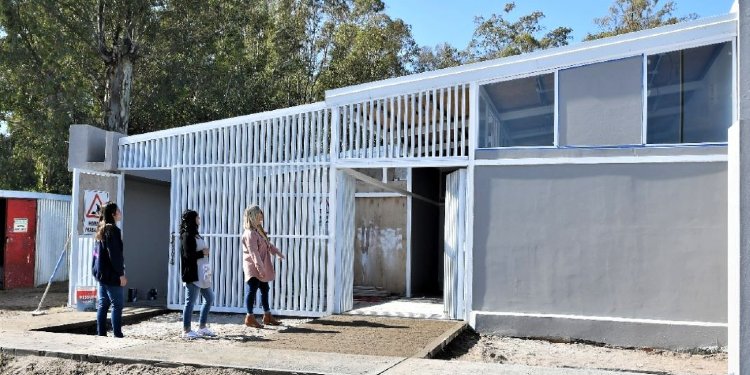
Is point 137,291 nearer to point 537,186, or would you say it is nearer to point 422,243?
point 422,243

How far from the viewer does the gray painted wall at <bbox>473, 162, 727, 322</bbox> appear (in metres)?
8.88

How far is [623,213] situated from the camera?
363 inches

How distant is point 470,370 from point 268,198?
212 inches

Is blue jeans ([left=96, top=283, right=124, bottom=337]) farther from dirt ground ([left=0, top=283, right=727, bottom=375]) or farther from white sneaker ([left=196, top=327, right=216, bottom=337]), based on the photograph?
white sneaker ([left=196, top=327, right=216, bottom=337])

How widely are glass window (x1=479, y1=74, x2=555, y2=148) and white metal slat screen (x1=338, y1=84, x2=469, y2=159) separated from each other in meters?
0.31

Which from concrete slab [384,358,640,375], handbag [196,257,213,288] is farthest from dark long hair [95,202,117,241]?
concrete slab [384,358,640,375]

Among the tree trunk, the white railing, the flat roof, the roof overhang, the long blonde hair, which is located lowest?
the long blonde hair

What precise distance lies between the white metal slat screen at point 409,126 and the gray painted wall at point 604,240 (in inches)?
31.8

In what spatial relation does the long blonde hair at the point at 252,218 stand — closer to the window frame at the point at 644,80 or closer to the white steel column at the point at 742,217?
the window frame at the point at 644,80

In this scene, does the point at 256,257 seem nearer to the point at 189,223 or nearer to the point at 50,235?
the point at 189,223

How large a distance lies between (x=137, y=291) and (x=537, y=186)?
7.38 metres

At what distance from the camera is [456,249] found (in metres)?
10.1

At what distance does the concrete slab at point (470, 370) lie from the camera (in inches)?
250

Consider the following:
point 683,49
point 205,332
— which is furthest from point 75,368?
point 683,49
